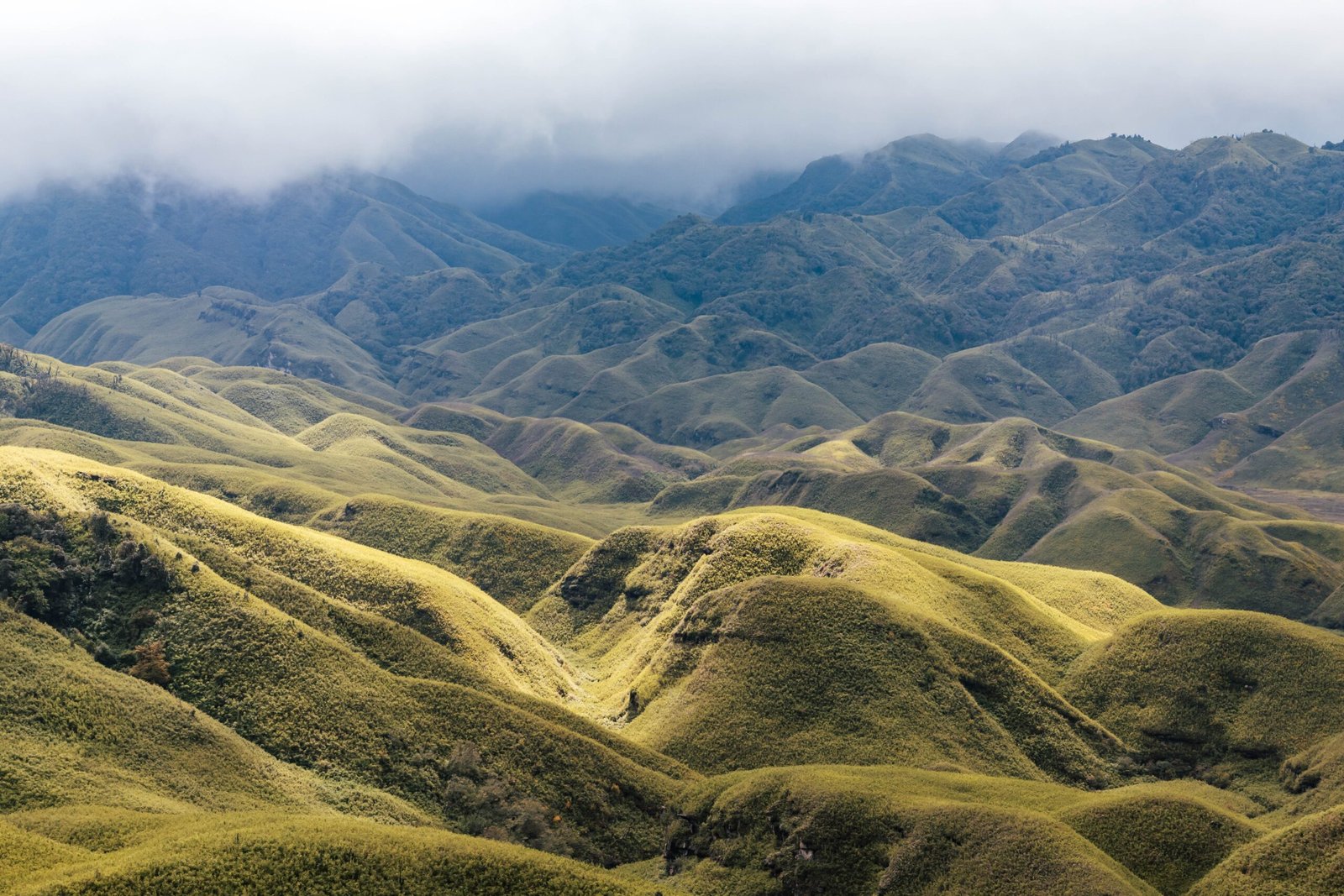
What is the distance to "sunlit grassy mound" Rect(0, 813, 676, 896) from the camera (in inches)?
3310

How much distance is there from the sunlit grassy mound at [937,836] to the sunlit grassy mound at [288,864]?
16621 mm

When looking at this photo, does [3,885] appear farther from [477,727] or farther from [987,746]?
[987,746]

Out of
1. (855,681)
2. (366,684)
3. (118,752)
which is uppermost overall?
(118,752)

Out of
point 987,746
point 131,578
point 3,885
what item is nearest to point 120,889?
point 3,885

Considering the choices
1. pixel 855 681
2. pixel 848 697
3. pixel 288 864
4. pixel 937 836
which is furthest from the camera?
pixel 855 681

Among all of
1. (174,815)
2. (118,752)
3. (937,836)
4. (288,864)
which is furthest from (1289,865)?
(118,752)

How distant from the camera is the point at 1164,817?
109m

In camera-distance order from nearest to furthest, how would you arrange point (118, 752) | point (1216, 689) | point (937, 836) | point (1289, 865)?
point (1289, 865) < point (937, 836) < point (118, 752) < point (1216, 689)

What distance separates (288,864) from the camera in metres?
88.8

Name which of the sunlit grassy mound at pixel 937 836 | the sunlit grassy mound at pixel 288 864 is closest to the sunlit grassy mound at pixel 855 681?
the sunlit grassy mound at pixel 937 836

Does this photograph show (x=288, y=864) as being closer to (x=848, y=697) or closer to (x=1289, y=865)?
(x=848, y=697)

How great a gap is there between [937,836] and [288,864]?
54163mm

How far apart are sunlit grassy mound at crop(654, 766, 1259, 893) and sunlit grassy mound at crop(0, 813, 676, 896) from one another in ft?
54.5

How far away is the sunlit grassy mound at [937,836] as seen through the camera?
97.2 meters
